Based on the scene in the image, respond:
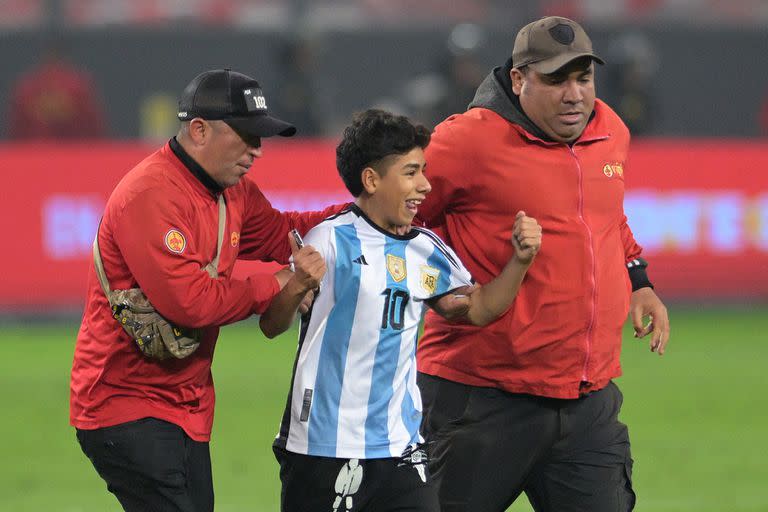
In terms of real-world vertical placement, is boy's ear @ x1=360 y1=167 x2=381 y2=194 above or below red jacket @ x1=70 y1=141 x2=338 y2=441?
above

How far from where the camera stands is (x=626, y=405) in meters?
10.9

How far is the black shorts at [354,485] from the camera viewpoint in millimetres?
5039

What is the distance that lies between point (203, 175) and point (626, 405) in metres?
6.37

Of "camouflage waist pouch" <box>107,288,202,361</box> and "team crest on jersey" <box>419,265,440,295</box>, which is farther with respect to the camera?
"team crest on jersey" <box>419,265,440,295</box>

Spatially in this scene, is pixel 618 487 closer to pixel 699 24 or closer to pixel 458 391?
pixel 458 391

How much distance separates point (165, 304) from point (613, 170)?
181 cm

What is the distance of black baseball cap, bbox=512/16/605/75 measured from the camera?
17.6 feet

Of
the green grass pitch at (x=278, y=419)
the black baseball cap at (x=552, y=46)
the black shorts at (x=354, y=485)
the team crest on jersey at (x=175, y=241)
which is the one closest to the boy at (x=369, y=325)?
the black shorts at (x=354, y=485)

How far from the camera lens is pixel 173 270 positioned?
4.97m

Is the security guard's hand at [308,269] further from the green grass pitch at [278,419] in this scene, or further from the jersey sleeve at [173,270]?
the green grass pitch at [278,419]

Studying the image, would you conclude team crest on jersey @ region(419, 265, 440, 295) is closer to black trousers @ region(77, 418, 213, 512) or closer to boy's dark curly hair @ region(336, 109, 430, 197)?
boy's dark curly hair @ region(336, 109, 430, 197)

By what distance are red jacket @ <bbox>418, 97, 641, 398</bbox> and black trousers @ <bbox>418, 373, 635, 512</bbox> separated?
0.31 feet

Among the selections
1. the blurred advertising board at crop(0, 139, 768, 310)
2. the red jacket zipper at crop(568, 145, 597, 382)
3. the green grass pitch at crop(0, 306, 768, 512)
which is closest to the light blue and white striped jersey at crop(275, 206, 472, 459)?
the red jacket zipper at crop(568, 145, 597, 382)

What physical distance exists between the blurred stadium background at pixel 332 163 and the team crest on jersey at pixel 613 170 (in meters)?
2.93
